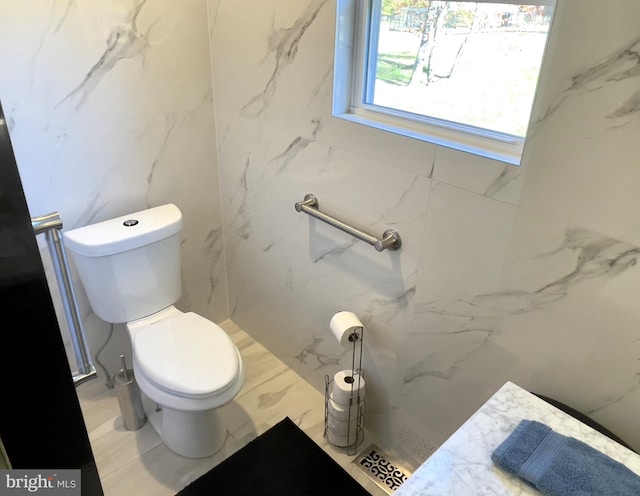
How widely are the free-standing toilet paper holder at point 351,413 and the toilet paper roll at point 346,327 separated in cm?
2

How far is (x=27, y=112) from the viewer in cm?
159

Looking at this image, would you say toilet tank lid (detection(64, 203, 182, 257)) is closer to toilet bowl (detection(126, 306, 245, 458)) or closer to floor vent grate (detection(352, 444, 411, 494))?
toilet bowl (detection(126, 306, 245, 458))

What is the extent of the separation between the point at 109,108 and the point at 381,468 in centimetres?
170

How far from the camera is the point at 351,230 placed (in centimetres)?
158

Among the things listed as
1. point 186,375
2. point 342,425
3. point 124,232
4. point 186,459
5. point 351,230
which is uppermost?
point 351,230

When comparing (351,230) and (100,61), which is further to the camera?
(100,61)

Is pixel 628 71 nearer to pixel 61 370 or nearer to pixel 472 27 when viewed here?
pixel 472 27

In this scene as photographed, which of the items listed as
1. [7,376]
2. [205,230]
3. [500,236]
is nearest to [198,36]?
[205,230]

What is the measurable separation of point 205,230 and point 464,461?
64.0 inches

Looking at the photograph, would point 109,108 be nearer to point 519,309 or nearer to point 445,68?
point 445,68

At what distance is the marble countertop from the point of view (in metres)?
0.92

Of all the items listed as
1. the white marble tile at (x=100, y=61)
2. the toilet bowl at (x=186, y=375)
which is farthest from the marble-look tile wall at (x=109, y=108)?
the toilet bowl at (x=186, y=375)

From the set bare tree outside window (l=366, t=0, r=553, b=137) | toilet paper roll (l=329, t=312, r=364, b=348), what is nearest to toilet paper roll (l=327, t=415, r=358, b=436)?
toilet paper roll (l=329, t=312, r=364, b=348)

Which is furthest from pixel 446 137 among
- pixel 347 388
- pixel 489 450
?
pixel 347 388
